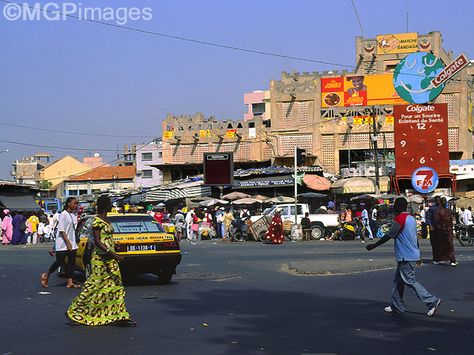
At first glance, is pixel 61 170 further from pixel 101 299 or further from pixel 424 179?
pixel 101 299

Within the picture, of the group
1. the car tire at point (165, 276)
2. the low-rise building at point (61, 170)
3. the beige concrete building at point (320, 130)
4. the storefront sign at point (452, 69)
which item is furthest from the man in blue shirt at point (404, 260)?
the low-rise building at point (61, 170)

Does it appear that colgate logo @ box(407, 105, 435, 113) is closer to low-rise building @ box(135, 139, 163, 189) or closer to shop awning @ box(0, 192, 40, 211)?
shop awning @ box(0, 192, 40, 211)

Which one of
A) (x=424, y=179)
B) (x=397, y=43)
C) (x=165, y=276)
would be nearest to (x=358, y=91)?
(x=397, y=43)

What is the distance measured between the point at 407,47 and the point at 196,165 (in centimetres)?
2339

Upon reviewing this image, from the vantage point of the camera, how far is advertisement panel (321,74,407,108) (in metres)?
60.2

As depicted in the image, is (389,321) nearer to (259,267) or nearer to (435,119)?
(259,267)

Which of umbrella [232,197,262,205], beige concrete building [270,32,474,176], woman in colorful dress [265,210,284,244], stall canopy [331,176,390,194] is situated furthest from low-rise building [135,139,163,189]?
woman in colorful dress [265,210,284,244]

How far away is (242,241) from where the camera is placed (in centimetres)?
3744

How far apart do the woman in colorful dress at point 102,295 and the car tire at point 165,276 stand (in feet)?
18.3

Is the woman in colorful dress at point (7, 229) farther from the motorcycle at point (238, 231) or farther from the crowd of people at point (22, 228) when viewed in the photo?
the motorcycle at point (238, 231)

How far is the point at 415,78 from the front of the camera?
40.3 metres

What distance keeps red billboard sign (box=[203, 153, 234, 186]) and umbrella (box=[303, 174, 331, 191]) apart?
18.2ft

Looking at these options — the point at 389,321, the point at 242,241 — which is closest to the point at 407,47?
the point at 242,241

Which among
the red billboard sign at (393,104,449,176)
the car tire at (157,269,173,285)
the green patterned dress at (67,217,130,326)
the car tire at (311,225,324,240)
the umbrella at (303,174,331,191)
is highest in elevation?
the red billboard sign at (393,104,449,176)
